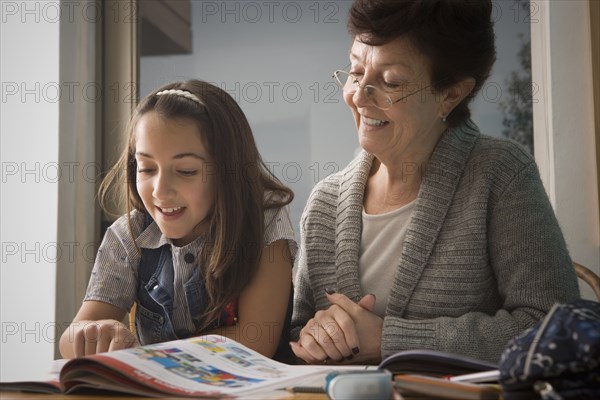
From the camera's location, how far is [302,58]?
295 centimetres

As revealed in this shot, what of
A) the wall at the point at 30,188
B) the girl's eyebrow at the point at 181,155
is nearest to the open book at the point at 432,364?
the girl's eyebrow at the point at 181,155

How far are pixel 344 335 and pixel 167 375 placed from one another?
0.47 m

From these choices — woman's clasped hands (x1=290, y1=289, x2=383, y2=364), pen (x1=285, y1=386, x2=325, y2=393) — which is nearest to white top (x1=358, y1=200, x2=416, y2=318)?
woman's clasped hands (x1=290, y1=289, x2=383, y2=364)

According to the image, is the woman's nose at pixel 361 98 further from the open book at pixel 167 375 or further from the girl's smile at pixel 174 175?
the open book at pixel 167 375

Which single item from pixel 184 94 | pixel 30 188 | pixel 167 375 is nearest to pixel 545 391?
pixel 167 375

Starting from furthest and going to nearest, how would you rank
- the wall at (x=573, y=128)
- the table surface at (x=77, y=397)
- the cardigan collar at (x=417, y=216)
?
the wall at (x=573, y=128)
the cardigan collar at (x=417, y=216)
the table surface at (x=77, y=397)

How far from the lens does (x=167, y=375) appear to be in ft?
3.11

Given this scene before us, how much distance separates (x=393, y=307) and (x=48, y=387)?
72 centimetres

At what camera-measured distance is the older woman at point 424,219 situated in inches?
54.5

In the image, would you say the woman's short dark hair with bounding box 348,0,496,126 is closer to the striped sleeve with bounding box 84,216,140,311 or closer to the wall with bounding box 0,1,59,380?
the striped sleeve with bounding box 84,216,140,311

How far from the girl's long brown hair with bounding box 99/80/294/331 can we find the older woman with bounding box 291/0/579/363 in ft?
0.40

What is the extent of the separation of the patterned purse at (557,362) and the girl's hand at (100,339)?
77 cm

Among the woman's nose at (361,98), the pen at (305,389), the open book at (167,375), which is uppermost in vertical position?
the woman's nose at (361,98)

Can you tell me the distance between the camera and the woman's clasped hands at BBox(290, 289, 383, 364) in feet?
4.43
